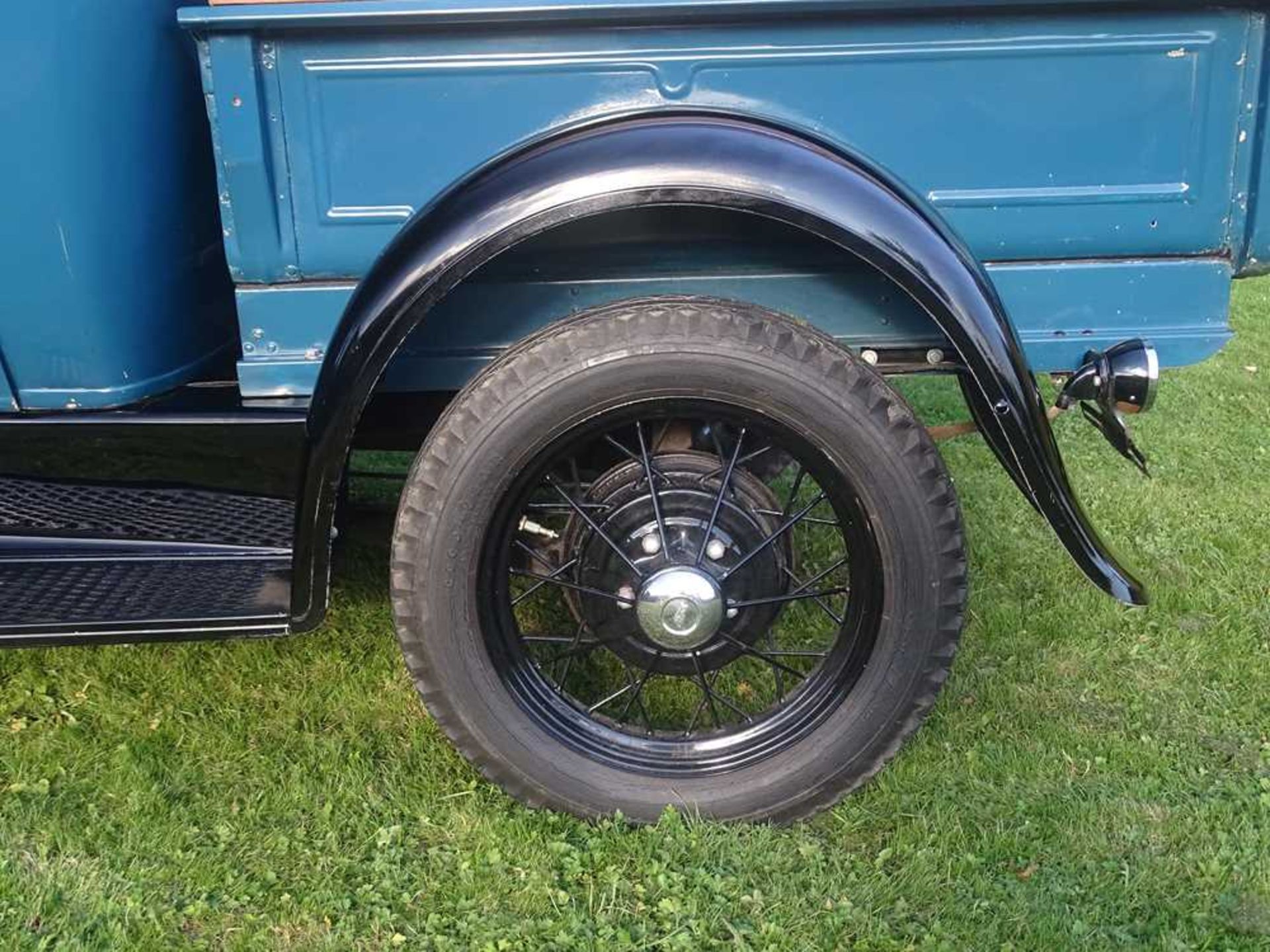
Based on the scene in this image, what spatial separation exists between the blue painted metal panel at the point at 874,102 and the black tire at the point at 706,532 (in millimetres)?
367

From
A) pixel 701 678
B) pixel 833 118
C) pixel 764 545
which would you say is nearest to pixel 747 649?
pixel 701 678

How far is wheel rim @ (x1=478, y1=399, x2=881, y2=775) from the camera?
207 cm

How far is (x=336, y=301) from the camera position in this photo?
2.10 meters

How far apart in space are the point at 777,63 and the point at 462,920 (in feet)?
5.24

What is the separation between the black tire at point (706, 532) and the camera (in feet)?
6.42

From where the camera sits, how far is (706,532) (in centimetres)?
218

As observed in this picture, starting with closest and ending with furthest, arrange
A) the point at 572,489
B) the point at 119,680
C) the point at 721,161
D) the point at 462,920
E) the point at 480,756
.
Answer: the point at 721,161
the point at 462,920
the point at 480,756
the point at 572,489
the point at 119,680

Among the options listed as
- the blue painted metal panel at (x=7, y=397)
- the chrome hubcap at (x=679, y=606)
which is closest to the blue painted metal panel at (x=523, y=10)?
the blue painted metal panel at (x=7, y=397)

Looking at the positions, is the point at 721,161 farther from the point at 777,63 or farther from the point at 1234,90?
the point at 1234,90

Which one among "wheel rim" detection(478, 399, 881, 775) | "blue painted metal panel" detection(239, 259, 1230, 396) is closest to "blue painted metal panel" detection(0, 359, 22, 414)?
"blue painted metal panel" detection(239, 259, 1230, 396)

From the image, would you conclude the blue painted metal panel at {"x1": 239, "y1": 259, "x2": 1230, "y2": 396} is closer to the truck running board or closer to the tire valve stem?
the truck running board

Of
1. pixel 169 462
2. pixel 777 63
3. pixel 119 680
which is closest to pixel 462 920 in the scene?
pixel 169 462

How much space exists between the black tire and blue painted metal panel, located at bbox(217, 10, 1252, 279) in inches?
14.4

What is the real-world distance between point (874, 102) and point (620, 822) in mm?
1392
